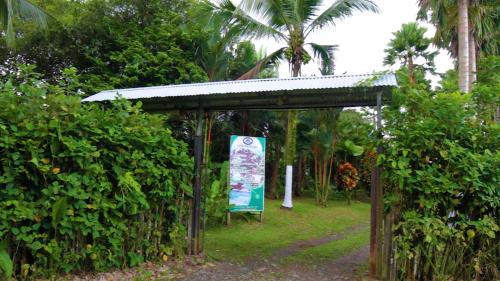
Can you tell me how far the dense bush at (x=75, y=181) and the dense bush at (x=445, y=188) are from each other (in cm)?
334

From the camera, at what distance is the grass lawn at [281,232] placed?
26.3ft

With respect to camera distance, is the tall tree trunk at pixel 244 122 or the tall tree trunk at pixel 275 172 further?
the tall tree trunk at pixel 244 122

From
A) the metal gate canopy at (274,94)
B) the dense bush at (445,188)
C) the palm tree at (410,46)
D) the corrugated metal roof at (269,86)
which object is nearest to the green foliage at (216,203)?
the metal gate canopy at (274,94)

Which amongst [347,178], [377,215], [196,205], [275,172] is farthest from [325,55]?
[377,215]

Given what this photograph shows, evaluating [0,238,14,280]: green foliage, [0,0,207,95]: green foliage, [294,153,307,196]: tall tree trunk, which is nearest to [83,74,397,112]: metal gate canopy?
[0,238,14,280]: green foliage

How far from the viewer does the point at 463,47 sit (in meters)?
10.9

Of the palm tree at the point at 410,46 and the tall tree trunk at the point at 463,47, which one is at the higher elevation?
the palm tree at the point at 410,46

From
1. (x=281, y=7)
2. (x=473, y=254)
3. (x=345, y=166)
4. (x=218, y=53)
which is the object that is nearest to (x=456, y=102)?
(x=473, y=254)

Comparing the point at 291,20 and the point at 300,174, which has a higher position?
the point at 291,20

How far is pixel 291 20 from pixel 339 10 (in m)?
1.68

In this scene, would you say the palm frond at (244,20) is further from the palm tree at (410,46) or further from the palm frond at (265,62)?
the palm tree at (410,46)

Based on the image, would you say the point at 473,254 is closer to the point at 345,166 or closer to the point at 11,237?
the point at 11,237

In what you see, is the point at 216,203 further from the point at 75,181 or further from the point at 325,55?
the point at 325,55

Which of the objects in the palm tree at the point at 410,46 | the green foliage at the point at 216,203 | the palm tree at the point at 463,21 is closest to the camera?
the green foliage at the point at 216,203
